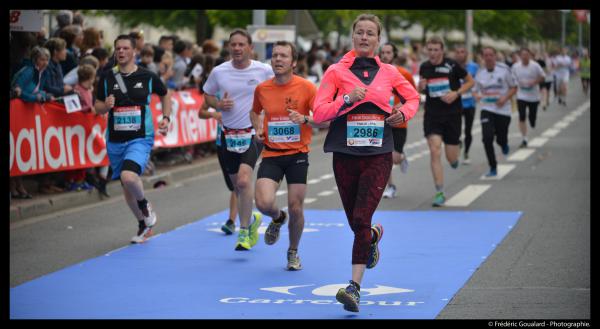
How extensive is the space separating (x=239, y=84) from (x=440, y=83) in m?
4.21

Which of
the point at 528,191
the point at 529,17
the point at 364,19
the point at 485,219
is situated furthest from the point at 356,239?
the point at 529,17

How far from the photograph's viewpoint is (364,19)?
8.52 metres

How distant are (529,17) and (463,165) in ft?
153

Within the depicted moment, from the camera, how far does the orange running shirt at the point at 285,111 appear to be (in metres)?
9.93

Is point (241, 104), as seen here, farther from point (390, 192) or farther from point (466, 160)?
point (466, 160)

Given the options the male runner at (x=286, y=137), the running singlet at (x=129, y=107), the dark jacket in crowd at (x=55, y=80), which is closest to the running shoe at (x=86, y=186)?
the dark jacket in crowd at (x=55, y=80)

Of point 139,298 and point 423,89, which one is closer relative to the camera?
point 139,298

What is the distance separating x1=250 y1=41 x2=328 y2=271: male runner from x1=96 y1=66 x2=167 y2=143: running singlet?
193cm

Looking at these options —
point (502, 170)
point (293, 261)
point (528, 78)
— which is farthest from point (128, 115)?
point (528, 78)

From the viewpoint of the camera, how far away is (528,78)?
75.0ft

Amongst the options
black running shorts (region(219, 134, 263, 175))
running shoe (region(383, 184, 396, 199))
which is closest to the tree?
running shoe (region(383, 184, 396, 199))

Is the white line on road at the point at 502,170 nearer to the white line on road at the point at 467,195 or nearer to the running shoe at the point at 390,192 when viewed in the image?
the white line on road at the point at 467,195
